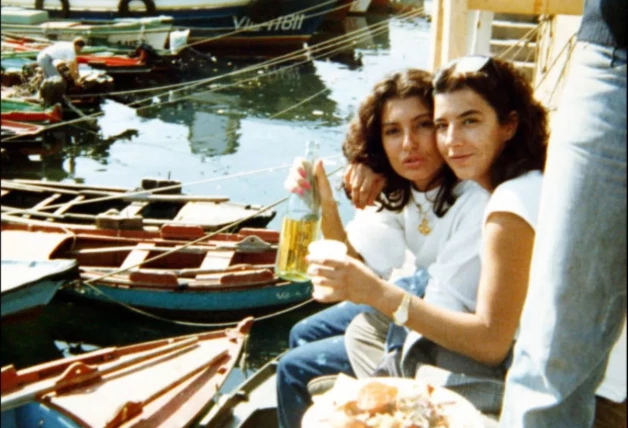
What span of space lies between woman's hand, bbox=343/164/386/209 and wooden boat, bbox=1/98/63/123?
1029 cm

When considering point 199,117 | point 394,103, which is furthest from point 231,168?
point 394,103

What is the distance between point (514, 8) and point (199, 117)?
11.8m

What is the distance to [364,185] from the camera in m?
2.17

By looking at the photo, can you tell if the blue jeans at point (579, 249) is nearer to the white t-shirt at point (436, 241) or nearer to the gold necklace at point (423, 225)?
the white t-shirt at point (436, 241)

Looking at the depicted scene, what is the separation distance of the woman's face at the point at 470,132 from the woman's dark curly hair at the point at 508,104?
0.02 m

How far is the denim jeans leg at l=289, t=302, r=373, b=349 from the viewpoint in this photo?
7.95 ft

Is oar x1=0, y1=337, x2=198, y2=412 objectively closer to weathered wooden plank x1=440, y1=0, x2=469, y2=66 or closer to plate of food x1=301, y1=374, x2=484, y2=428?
plate of food x1=301, y1=374, x2=484, y2=428

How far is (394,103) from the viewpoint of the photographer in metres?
2.05

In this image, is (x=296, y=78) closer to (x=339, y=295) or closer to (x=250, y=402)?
(x=250, y=402)

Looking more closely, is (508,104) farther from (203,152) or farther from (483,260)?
(203,152)

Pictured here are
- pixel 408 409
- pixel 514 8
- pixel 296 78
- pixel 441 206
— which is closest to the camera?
pixel 408 409

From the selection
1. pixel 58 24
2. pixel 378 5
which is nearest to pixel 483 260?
pixel 58 24

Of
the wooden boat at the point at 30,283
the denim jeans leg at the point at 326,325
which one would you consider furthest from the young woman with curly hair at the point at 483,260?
the wooden boat at the point at 30,283

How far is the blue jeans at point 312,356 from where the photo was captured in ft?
7.26
